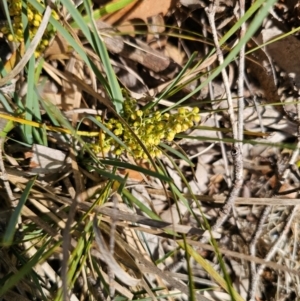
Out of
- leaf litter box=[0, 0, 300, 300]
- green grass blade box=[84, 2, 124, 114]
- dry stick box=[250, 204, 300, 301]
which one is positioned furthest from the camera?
dry stick box=[250, 204, 300, 301]

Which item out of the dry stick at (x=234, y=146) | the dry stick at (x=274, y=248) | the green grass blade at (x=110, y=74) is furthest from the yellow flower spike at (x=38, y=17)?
the dry stick at (x=274, y=248)

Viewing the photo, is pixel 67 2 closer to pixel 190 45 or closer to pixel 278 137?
pixel 190 45

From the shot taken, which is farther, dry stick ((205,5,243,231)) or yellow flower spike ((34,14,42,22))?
dry stick ((205,5,243,231))

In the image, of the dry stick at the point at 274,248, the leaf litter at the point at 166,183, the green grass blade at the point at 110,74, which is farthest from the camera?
the dry stick at the point at 274,248

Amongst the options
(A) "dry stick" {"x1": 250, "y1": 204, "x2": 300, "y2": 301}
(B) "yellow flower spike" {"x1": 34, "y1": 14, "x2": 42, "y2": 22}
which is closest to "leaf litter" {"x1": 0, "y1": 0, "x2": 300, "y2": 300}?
(A) "dry stick" {"x1": 250, "y1": 204, "x2": 300, "y2": 301}

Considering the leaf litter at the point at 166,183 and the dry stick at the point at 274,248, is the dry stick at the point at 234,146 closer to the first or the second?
the leaf litter at the point at 166,183

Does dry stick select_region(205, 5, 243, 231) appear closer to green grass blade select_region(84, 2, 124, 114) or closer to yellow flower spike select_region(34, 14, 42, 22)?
green grass blade select_region(84, 2, 124, 114)

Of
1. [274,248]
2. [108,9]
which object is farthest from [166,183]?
[108,9]

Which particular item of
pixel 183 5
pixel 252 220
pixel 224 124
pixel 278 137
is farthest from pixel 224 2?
pixel 252 220

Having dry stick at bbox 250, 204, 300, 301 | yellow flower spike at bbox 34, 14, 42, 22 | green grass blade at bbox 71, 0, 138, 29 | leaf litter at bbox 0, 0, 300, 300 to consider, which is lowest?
dry stick at bbox 250, 204, 300, 301
